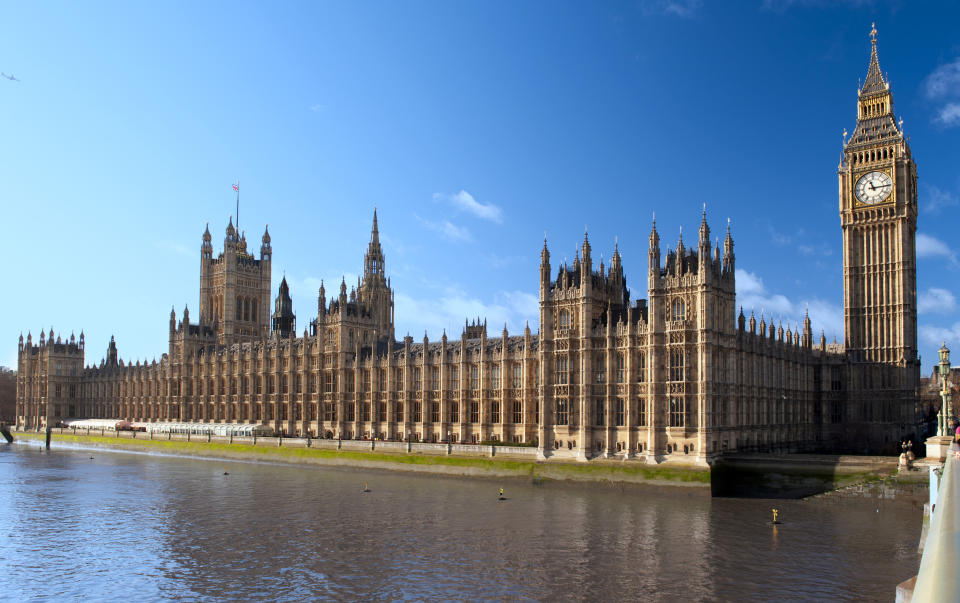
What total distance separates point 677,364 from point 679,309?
208 inches

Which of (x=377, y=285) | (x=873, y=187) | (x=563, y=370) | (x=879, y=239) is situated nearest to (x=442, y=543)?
(x=563, y=370)

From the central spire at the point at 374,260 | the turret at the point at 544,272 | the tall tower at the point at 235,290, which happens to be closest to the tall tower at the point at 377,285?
the central spire at the point at 374,260

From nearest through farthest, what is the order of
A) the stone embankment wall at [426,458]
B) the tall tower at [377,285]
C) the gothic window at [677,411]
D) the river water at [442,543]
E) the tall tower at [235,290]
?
the river water at [442,543] → the stone embankment wall at [426,458] → the gothic window at [677,411] → the tall tower at [377,285] → the tall tower at [235,290]

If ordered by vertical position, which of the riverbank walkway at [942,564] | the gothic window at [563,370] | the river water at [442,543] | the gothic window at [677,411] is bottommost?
the river water at [442,543]

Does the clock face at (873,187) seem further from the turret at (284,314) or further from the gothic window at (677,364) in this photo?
the turret at (284,314)

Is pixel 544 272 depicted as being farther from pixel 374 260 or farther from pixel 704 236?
pixel 374 260

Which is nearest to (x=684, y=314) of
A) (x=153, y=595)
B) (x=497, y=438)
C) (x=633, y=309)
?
(x=633, y=309)

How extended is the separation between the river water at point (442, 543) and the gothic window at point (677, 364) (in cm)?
1108

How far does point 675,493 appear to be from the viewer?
71250mm

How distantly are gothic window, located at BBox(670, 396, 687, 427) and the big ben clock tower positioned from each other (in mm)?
37993

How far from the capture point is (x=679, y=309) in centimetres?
7731

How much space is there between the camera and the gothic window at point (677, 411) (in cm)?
7525

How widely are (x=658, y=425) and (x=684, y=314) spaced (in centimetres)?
1082

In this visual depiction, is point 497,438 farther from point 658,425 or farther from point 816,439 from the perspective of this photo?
point 816,439
